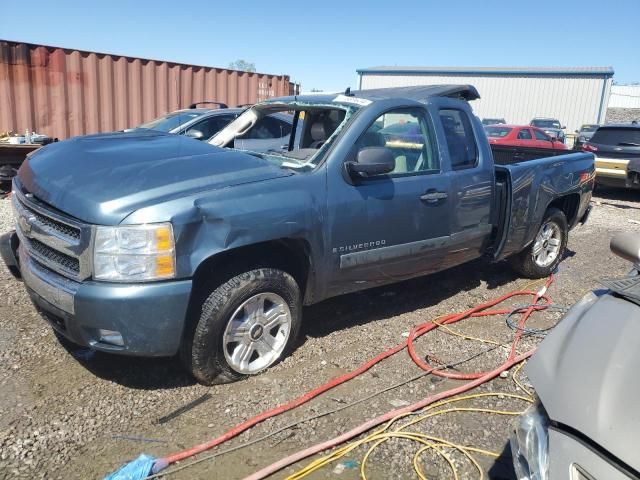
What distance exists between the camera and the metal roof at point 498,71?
117 feet

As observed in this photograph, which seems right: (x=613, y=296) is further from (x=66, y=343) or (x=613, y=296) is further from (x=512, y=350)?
(x=66, y=343)

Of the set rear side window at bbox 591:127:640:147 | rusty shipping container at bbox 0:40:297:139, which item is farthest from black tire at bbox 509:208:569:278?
rusty shipping container at bbox 0:40:297:139

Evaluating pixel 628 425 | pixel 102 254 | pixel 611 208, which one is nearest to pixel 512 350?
pixel 628 425

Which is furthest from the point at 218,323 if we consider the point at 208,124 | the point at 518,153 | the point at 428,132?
the point at 208,124

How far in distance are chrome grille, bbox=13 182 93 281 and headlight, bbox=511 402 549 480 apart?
2.21 meters

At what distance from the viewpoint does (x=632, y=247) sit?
6.75 ft

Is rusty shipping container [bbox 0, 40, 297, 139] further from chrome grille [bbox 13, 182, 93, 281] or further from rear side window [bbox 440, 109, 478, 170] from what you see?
rear side window [bbox 440, 109, 478, 170]

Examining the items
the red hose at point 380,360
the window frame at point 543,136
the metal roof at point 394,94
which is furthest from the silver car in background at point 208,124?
the window frame at point 543,136

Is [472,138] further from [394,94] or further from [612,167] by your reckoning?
[612,167]

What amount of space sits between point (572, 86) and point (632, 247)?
3912 cm

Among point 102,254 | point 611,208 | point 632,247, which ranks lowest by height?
point 611,208

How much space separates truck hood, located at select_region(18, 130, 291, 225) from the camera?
285cm

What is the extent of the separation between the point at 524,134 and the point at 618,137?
462cm

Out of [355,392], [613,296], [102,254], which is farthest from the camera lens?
[355,392]
